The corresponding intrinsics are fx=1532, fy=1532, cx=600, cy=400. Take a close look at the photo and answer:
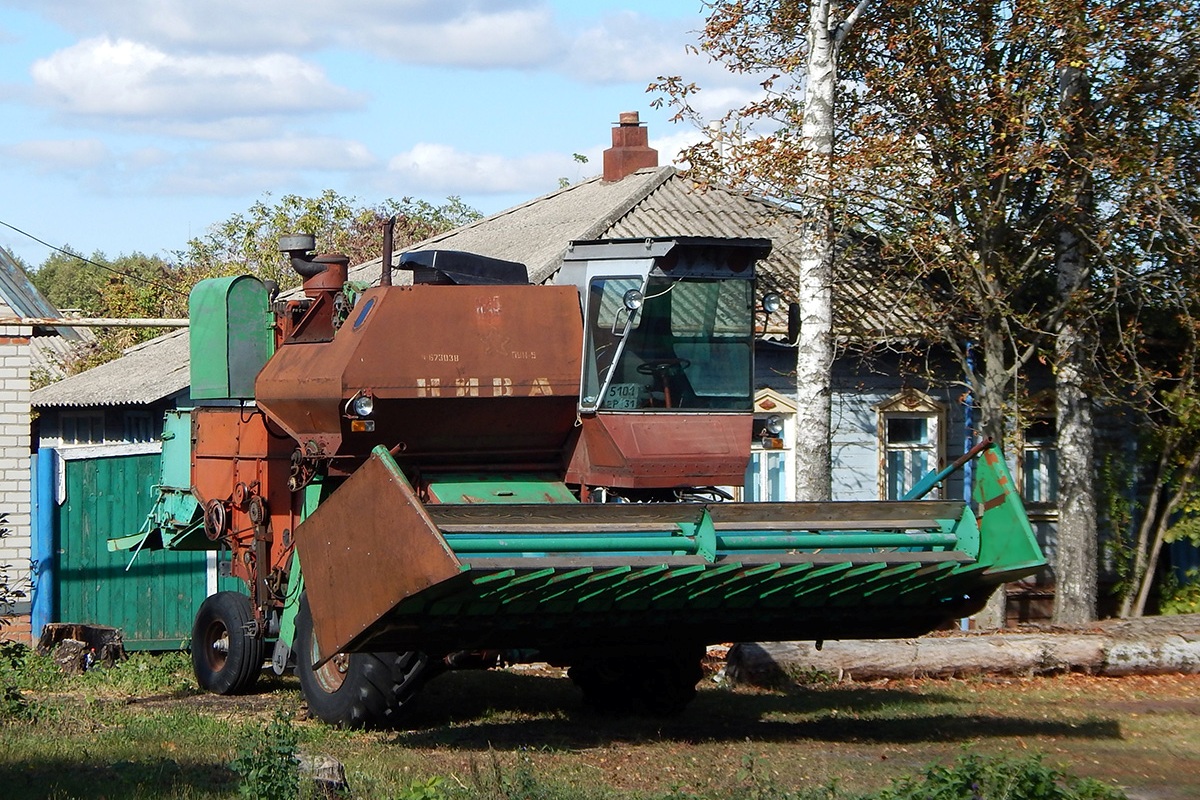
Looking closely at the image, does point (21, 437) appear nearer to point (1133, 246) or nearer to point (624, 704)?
point (624, 704)

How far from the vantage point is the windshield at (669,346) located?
32.6 ft

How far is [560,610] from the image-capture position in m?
8.32

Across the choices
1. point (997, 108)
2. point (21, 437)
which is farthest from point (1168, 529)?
point (21, 437)

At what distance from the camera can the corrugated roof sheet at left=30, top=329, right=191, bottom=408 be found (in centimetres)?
2003

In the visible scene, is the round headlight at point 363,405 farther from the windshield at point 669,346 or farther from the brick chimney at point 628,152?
the brick chimney at point 628,152

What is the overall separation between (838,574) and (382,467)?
8.51 ft

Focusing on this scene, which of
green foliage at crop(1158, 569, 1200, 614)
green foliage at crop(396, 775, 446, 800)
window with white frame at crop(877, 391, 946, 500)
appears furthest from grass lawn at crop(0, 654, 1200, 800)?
green foliage at crop(1158, 569, 1200, 614)

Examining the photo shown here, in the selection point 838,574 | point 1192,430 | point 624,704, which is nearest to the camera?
point 838,574

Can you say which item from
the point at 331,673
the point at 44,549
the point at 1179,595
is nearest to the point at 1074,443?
the point at 1179,595

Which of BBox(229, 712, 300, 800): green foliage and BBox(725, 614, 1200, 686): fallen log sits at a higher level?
BBox(229, 712, 300, 800): green foliage

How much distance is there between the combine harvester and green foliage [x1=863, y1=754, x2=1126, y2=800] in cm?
182

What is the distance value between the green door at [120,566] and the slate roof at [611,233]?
13.0 ft

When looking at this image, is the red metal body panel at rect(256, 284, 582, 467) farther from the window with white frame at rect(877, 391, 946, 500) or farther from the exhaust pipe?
the window with white frame at rect(877, 391, 946, 500)

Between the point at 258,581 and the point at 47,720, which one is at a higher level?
the point at 258,581
